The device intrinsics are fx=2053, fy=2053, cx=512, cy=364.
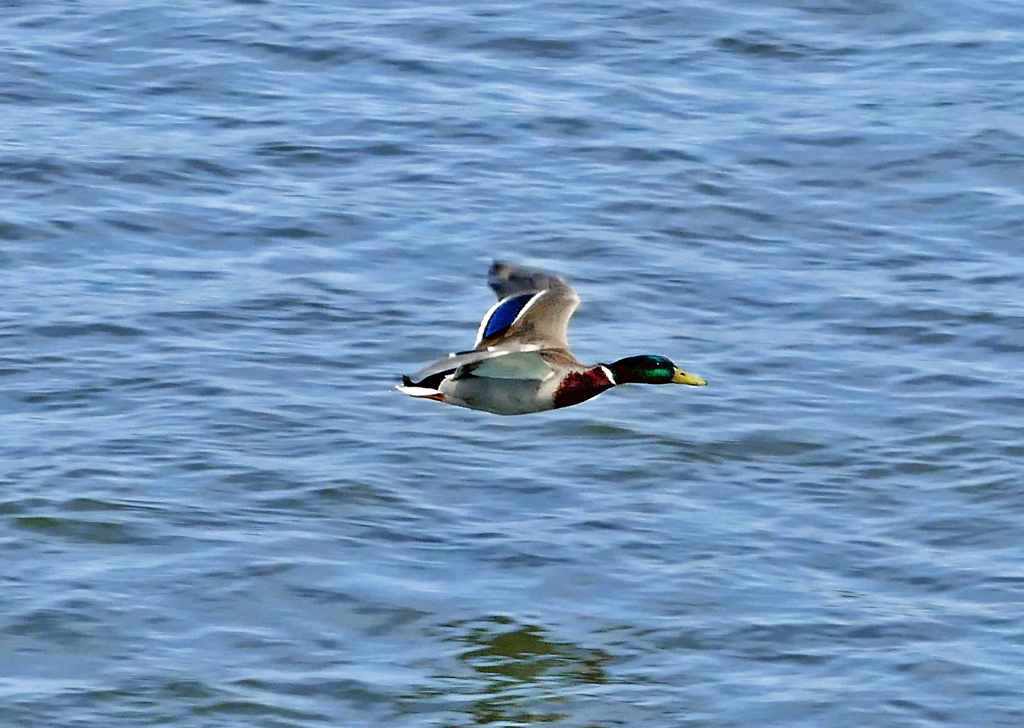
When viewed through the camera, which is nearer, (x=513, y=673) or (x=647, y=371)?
(x=513, y=673)

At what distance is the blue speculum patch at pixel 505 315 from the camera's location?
36.2ft

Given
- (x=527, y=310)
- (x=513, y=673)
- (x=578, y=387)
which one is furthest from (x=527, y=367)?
(x=513, y=673)

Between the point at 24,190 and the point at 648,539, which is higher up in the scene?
the point at 24,190

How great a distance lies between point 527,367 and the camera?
10438mm

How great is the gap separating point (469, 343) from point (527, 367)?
2.97 meters

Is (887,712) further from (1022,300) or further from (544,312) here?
(1022,300)

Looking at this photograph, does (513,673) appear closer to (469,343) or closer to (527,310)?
(527,310)

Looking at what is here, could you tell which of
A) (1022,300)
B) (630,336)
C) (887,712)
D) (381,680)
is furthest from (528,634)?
(1022,300)

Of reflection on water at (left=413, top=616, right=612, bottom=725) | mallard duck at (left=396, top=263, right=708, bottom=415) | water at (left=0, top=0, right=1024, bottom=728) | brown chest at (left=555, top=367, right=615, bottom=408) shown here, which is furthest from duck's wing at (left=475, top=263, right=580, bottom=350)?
reflection on water at (left=413, top=616, right=612, bottom=725)

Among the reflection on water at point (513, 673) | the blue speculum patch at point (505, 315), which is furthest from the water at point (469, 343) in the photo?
the blue speculum patch at point (505, 315)

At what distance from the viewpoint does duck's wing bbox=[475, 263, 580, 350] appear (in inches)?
430

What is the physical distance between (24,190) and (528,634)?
7101mm

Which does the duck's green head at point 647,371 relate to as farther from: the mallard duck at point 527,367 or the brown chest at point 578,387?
the brown chest at point 578,387

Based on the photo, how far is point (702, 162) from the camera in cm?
1630
